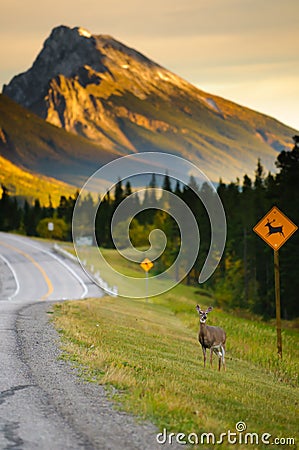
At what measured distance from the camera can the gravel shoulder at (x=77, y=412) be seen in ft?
28.5

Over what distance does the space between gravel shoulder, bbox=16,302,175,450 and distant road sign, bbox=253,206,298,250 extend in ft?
41.1

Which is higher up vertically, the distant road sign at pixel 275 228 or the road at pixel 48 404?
the distant road sign at pixel 275 228

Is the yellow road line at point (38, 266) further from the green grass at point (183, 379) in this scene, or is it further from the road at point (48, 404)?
the road at point (48, 404)

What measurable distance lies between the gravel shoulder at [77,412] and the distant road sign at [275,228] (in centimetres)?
1251

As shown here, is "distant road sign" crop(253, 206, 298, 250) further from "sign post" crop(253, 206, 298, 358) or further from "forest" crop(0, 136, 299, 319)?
"forest" crop(0, 136, 299, 319)

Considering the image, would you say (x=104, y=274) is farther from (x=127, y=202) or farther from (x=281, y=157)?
(x=127, y=202)

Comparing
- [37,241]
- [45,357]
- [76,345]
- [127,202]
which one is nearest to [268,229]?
[127,202]

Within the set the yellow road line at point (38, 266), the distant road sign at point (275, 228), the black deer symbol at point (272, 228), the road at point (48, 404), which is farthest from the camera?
the yellow road line at point (38, 266)

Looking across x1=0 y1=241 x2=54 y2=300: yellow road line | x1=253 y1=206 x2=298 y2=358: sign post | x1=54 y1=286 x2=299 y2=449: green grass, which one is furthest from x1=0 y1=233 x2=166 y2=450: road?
x1=0 y1=241 x2=54 y2=300: yellow road line

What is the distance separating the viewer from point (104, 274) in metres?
62.8

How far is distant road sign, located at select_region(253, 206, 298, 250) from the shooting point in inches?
1002

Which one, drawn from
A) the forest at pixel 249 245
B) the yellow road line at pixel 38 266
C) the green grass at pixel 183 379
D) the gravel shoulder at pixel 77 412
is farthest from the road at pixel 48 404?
the yellow road line at pixel 38 266

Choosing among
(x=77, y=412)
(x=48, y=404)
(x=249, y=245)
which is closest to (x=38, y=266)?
(x=249, y=245)

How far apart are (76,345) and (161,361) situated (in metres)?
2.19
